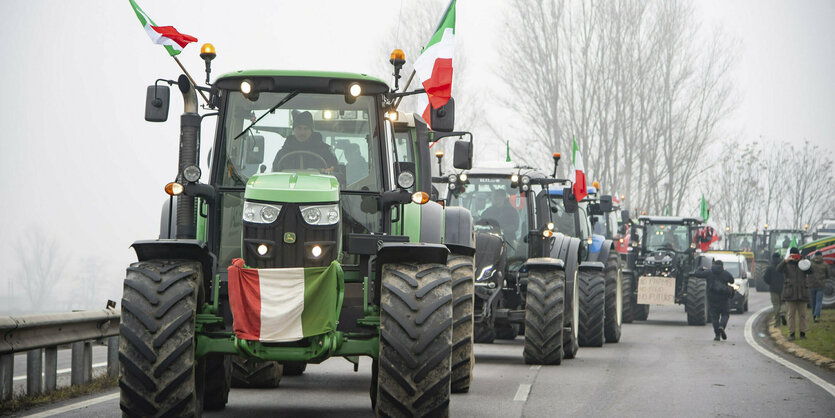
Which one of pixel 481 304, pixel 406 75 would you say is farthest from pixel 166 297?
pixel 406 75

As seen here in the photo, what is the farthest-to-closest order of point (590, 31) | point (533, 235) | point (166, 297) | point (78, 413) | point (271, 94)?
1. point (590, 31)
2. point (533, 235)
3. point (78, 413)
4. point (271, 94)
5. point (166, 297)

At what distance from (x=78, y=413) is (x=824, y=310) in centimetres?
2947

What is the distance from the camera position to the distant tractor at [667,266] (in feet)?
88.9

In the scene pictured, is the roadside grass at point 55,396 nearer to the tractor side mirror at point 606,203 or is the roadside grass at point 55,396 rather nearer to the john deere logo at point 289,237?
the john deere logo at point 289,237

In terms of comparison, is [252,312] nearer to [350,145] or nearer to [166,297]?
[166,297]

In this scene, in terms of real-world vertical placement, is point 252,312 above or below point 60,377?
above

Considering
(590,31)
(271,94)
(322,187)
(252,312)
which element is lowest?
(252,312)

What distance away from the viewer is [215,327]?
7949 millimetres

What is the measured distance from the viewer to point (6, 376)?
9.86 m

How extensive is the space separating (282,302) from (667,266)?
22.8 meters

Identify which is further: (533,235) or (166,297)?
(533,235)

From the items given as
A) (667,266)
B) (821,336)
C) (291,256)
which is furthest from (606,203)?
(291,256)

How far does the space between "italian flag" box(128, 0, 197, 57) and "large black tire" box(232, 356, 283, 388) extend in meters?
3.29

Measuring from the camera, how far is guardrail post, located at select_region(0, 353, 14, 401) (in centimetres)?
977
